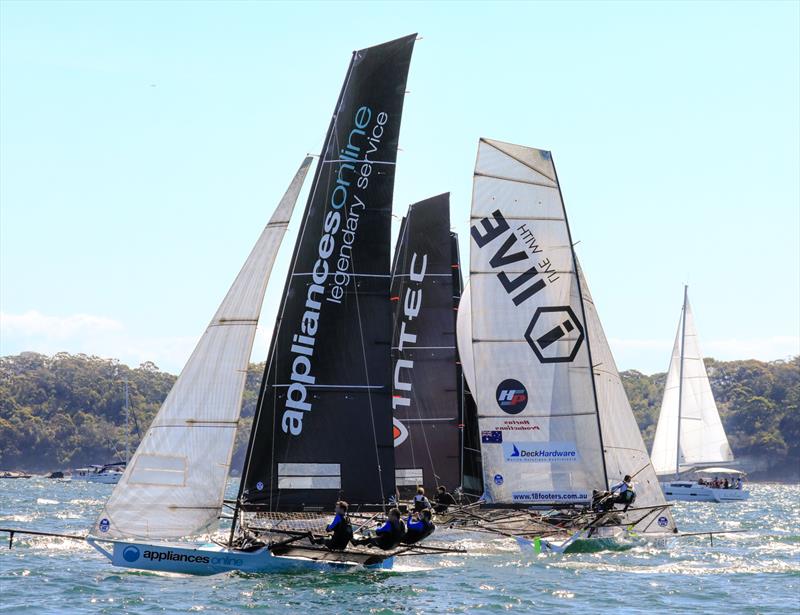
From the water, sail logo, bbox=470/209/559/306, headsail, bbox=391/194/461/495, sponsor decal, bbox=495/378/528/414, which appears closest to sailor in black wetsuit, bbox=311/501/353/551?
the water

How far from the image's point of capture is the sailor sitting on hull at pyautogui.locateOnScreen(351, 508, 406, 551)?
810 inches

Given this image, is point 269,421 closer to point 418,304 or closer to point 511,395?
point 511,395

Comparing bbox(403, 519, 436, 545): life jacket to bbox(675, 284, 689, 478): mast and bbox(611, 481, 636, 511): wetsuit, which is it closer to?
bbox(611, 481, 636, 511): wetsuit

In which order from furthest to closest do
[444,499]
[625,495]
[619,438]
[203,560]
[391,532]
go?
[619,438]
[444,499]
[625,495]
[391,532]
[203,560]

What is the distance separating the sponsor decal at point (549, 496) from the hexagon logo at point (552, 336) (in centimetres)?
290

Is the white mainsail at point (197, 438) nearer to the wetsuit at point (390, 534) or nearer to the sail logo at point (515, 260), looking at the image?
the wetsuit at point (390, 534)

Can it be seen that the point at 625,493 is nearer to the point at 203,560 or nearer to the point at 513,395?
the point at 513,395

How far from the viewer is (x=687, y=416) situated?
71.3 m

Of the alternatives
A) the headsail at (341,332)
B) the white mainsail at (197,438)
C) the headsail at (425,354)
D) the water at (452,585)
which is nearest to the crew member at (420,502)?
the water at (452,585)

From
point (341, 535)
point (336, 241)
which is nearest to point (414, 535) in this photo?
point (341, 535)

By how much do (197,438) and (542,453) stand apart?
10.2m

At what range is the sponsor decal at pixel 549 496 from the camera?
28.0 metres

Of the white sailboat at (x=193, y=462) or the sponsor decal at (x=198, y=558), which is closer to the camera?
the white sailboat at (x=193, y=462)

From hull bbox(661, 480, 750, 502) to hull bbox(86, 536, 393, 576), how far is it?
5605cm
